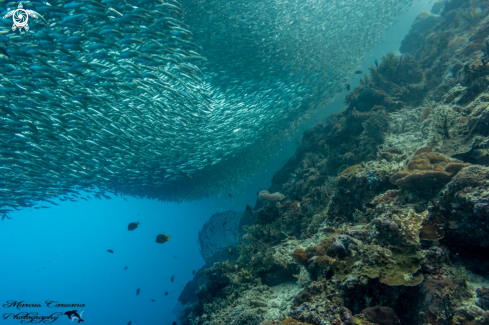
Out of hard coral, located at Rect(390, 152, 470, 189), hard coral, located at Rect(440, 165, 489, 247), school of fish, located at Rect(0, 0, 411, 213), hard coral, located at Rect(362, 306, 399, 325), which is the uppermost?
school of fish, located at Rect(0, 0, 411, 213)

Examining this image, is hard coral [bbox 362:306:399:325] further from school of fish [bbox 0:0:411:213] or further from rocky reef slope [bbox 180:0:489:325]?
school of fish [bbox 0:0:411:213]

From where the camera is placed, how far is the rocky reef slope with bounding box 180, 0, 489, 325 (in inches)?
114

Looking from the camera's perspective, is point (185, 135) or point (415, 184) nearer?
point (415, 184)

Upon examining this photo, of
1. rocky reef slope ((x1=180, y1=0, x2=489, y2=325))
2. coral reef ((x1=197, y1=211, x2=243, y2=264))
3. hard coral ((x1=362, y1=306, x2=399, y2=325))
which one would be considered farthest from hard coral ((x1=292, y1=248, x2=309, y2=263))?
coral reef ((x1=197, y1=211, x2=243, y2=264))

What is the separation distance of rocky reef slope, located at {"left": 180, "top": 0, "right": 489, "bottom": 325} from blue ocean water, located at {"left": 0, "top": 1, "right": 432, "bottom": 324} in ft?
337

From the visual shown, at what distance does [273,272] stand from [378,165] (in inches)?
161

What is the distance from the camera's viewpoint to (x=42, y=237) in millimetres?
149250

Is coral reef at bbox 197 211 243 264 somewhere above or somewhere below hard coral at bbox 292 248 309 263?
above

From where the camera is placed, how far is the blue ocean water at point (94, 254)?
114875 millimetres

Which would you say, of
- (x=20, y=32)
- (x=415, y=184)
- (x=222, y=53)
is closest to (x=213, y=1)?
(x=222, y=53)

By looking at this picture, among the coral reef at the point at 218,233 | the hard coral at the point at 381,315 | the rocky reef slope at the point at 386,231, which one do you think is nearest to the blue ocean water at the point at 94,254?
the coral reef at the point at 218,233

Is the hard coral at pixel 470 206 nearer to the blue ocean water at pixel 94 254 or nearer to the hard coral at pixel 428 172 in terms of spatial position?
the hard coral at pixel 428 172

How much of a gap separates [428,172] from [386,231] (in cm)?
162

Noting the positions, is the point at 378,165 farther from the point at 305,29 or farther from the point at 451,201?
the point at 305,29
